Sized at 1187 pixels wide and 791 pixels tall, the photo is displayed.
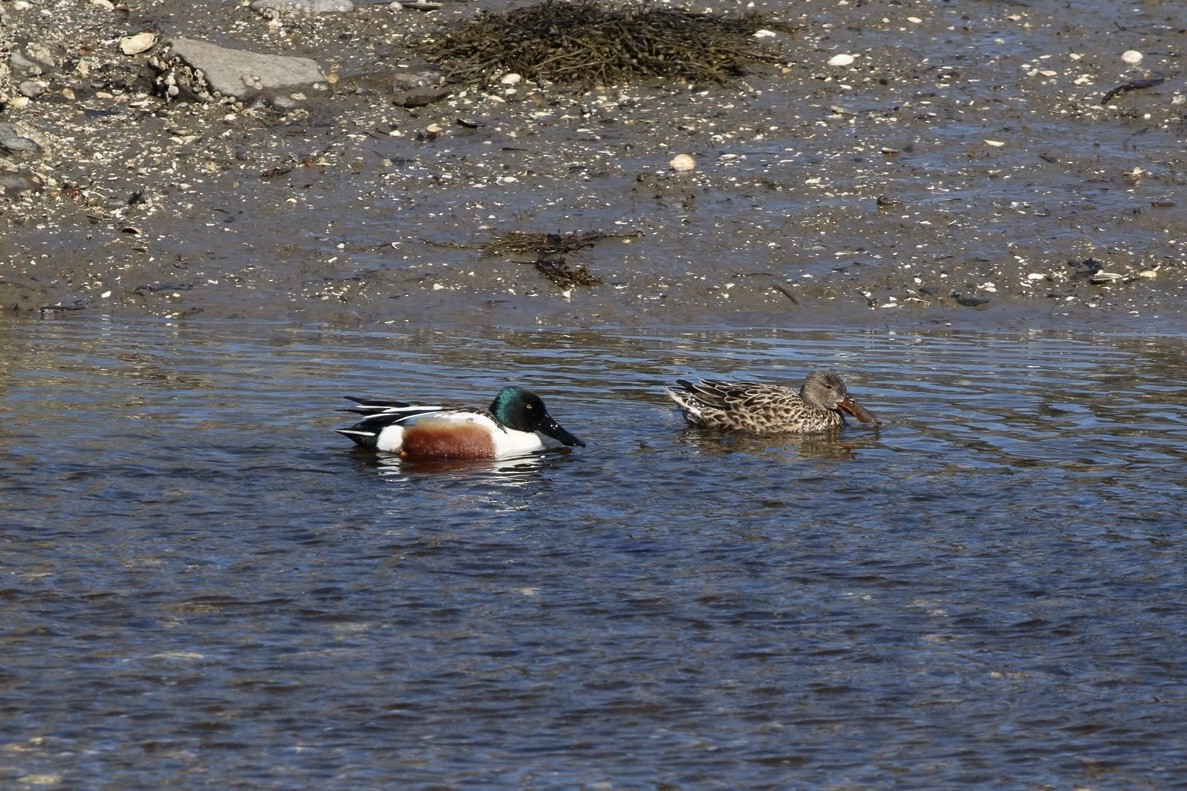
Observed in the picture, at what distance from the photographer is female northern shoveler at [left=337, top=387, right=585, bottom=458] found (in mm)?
8961

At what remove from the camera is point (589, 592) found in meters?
6.38

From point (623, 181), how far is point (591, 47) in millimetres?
2413

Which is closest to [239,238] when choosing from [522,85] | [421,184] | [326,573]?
[421,184]

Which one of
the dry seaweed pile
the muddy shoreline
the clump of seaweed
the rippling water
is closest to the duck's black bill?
the rippling water

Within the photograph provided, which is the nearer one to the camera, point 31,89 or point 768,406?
point 768,406

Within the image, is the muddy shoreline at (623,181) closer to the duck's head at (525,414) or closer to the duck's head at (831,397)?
the duck's head at (831,397)

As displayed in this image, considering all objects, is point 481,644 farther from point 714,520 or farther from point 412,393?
point 412,393

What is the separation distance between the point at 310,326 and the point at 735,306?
347cm

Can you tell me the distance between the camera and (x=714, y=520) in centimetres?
759

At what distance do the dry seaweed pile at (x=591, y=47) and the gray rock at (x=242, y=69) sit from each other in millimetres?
1307

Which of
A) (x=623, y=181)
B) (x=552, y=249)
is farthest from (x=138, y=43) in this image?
(x=552, y=249)

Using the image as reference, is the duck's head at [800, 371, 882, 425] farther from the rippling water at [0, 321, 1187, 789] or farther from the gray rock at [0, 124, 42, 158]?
the gray rock at [0, 124, 42, 158]

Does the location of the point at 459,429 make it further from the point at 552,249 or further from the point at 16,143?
the point at 16,143

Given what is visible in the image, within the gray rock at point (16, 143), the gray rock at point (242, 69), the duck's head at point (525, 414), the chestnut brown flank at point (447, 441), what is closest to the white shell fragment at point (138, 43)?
the gray rock at point (242, 69)
